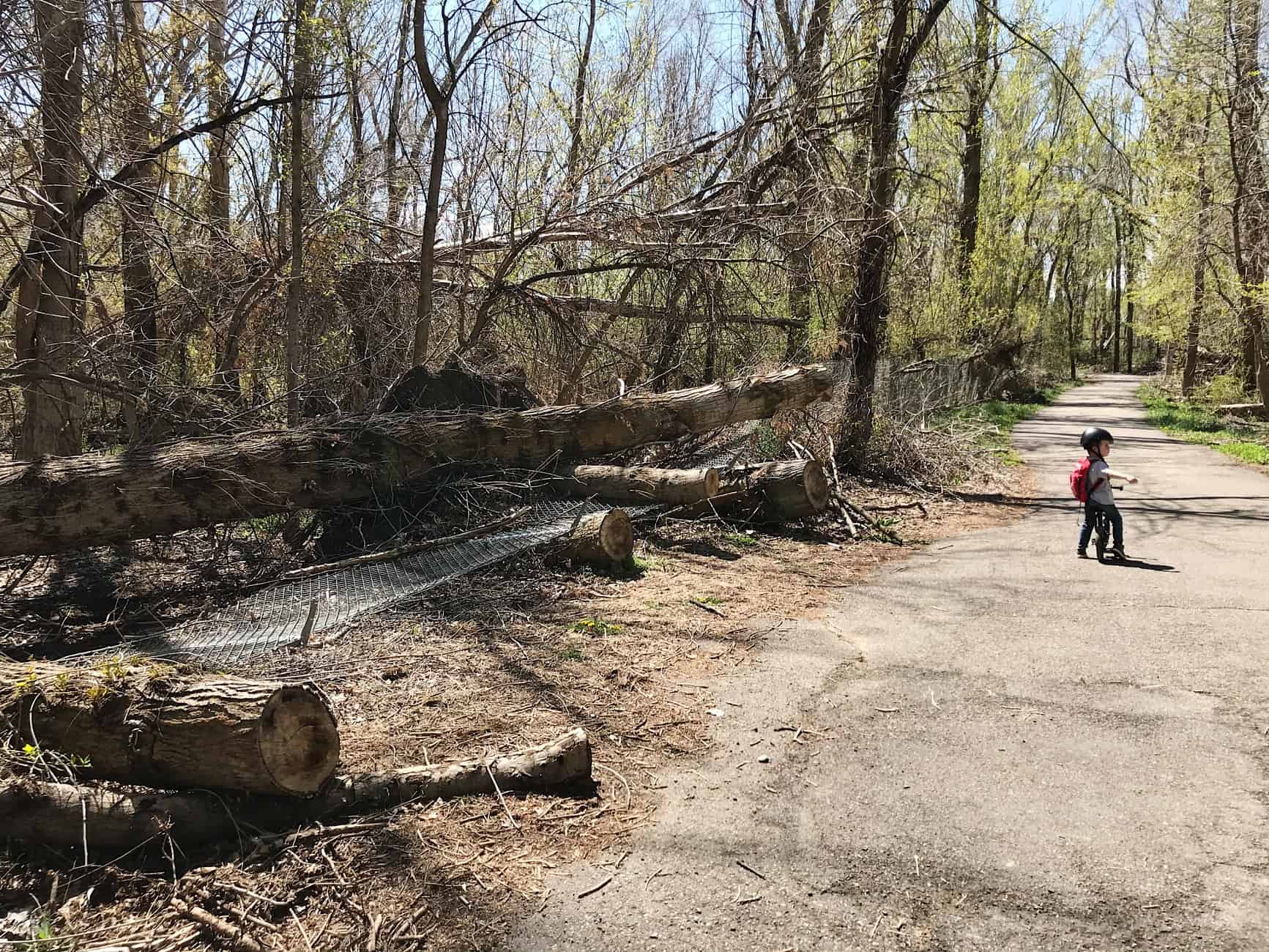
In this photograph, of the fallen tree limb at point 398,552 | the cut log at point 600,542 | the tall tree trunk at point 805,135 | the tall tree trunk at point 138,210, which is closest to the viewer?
the fallen tree limb at point 398,552

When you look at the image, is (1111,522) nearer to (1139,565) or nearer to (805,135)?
(1139,565)

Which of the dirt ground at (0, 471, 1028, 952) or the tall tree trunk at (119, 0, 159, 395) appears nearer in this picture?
the dirt ground at (0, 471, 1028, 952)

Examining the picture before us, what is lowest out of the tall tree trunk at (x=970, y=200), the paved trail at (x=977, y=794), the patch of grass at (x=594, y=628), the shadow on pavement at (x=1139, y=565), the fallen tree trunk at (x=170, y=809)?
the paved trail at (x=977, y=794)

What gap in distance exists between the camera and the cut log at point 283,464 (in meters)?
5.48

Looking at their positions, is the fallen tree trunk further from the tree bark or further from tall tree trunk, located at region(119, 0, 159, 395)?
the tree bark

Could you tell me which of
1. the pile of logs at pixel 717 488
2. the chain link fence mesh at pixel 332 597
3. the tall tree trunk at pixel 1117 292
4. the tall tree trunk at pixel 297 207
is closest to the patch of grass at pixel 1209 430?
the pile of logs at pixel 717 488

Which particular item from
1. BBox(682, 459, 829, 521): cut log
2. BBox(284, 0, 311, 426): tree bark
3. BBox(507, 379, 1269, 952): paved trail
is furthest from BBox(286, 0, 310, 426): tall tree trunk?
BBox(507, 379, 1269, 952): paved trail

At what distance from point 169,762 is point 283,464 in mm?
3705

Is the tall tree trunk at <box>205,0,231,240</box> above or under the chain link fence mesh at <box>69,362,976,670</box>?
above

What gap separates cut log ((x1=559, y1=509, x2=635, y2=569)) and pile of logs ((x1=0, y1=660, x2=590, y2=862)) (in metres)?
3.67

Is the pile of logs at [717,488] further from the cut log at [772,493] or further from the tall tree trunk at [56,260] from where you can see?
the tall tree trunk at [56,260]

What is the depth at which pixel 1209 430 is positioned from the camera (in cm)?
2042

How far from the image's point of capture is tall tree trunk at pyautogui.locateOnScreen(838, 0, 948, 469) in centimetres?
1084

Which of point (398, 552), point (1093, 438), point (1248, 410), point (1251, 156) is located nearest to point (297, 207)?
point (398, 552)
